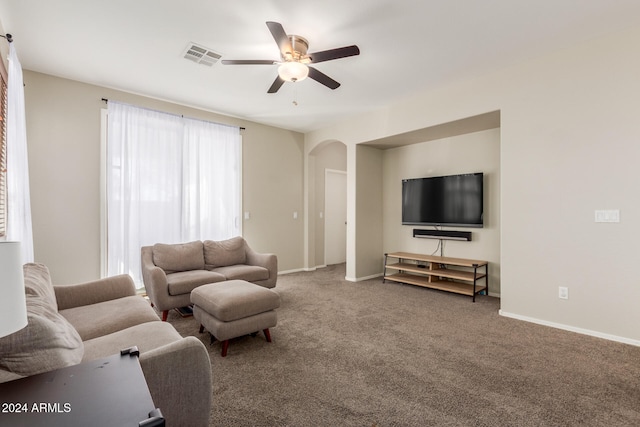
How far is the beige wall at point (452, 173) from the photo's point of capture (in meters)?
4.35

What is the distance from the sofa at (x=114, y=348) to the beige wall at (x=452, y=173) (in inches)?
166

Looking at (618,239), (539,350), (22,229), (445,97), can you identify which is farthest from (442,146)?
(22,229)

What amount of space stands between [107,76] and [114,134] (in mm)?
719

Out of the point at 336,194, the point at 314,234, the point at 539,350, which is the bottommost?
the point at 539,350

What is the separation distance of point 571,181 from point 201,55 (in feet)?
13.1

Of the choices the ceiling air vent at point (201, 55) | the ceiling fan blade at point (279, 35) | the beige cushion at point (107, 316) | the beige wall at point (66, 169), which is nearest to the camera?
the beige cushion at point (107, 316)

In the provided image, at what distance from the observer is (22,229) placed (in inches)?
106

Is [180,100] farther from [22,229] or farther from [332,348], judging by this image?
[332,348]

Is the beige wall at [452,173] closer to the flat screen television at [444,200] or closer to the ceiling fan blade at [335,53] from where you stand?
the flat screen television at [444,200]

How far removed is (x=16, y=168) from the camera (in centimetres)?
255

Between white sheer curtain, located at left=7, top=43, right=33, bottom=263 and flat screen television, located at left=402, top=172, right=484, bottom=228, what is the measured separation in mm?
4793

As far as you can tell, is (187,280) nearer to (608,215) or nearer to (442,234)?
(442,234)

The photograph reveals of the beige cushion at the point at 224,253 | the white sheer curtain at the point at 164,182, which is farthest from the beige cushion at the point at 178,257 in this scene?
the white sheer curtain at the point at 164,182

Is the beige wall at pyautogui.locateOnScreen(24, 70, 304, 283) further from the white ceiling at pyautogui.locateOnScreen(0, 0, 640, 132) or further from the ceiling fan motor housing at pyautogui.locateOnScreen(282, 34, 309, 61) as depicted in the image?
the ceiling fan motor housing at pyautogui.locateOnScreen(282, 34, 309, 61)
